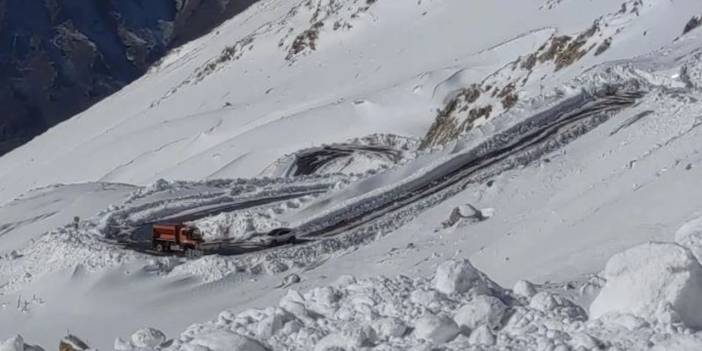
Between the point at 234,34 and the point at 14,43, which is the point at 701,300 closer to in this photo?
the point at 234,34

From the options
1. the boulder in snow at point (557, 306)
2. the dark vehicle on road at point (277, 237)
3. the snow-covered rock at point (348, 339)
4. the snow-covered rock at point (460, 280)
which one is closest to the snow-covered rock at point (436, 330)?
the snow-covered rock at point (348, 339)

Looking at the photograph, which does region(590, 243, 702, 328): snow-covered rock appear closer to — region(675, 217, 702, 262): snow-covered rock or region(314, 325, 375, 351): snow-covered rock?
region(675, 217, 702, 262): snow-covered rock

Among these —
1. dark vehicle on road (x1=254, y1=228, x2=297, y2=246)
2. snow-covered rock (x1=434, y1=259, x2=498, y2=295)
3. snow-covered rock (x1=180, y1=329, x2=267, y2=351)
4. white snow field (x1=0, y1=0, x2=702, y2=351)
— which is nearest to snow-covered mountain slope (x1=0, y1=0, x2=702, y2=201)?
white snow field (x1=0, y1=0, x2=702, y2=351)

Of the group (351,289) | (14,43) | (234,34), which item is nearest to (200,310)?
(351,289)

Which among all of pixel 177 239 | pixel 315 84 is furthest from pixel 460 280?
pixel 315 84

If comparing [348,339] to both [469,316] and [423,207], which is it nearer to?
Result: [469,316]

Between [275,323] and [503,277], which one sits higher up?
[275,323]

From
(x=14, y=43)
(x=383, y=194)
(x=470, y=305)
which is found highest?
(x=14, y=43)
